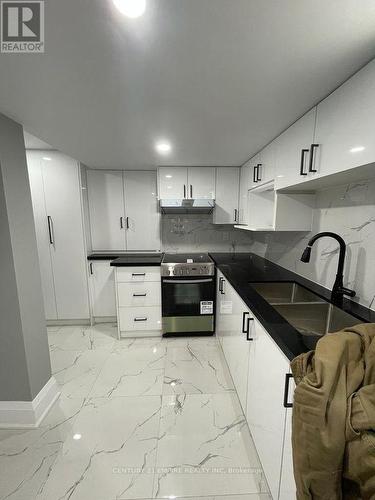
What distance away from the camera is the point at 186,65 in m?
0.90

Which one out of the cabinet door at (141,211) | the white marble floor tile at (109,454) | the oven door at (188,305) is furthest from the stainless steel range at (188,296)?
the white marble floor tile at (109,454)

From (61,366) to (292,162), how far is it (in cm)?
270

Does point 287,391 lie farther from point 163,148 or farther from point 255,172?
point 163,148

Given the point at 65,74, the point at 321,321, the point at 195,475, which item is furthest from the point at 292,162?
the point at 195,475

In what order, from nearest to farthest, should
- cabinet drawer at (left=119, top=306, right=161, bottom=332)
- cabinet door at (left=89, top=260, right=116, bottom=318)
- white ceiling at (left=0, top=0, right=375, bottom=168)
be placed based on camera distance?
white ceiling at (left=0, top=0, right=375, bottom=168), cabinet drawer at (left=119, top=306, right=161, bottom=332), cabinet door at (left=89, top=260, right=116, bottom=318)

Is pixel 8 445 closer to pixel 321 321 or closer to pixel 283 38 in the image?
pixel 321 321

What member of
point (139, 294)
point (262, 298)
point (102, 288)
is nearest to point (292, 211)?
point (262, 298)

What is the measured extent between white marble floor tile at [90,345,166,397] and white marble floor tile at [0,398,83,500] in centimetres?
26

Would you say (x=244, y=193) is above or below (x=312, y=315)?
above

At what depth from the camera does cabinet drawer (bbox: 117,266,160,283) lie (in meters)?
2.46

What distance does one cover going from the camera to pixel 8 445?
4.53ft

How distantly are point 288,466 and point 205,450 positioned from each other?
25.8 inches

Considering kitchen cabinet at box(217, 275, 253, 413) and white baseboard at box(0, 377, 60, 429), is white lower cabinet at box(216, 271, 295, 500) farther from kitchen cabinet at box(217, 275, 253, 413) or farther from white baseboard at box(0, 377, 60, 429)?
white baseboard at box(0, 377, 60, 429)

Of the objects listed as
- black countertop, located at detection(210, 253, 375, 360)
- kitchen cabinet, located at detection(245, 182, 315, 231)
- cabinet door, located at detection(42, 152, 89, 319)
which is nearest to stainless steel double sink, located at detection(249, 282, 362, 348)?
black countertop, located at detection(210, 253, 375, 360)
